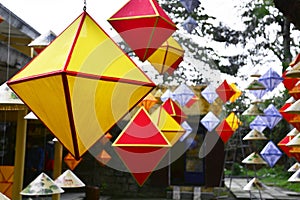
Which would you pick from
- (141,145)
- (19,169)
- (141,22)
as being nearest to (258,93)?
(19,169)

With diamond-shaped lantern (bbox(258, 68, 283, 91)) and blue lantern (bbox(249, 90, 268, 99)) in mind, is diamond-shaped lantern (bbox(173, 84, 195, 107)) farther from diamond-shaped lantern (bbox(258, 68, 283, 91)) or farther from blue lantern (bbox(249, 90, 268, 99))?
diamond-shaped lantern (bbox(258, 68, 283, 91))

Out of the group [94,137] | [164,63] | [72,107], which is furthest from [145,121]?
[72,107]

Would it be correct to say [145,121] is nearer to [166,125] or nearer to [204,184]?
[166,125]

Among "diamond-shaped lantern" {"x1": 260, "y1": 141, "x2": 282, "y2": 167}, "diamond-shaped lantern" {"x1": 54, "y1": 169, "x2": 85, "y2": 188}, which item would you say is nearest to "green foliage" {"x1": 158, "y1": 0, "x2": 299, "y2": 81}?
"diamond-shaped lantern" {"x1": 260, "y1": 141, "x2": 282, "y2": 167}

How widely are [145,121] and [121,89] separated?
3.63 feet

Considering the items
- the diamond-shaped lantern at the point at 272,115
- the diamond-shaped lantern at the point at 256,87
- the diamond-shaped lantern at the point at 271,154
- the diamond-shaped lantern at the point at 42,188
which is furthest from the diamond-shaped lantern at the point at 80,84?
the diamond-shaped lantern at the point at 271,154

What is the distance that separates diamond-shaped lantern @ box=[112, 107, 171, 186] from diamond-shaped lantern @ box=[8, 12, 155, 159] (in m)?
0.90

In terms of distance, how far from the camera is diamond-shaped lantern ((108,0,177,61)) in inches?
85.0

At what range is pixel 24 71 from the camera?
157cm

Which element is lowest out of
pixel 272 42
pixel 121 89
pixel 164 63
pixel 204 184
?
pixel 204 184

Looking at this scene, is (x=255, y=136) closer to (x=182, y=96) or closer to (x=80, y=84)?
(x=182, y=96)

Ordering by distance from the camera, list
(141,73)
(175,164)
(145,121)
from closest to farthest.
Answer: (141,73), (145,121), (175,164)

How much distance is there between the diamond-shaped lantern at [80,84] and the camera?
144 centimetres

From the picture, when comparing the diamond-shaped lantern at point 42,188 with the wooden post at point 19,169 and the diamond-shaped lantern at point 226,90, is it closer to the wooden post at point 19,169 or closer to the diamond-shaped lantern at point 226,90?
the wooden post at point 19,169
